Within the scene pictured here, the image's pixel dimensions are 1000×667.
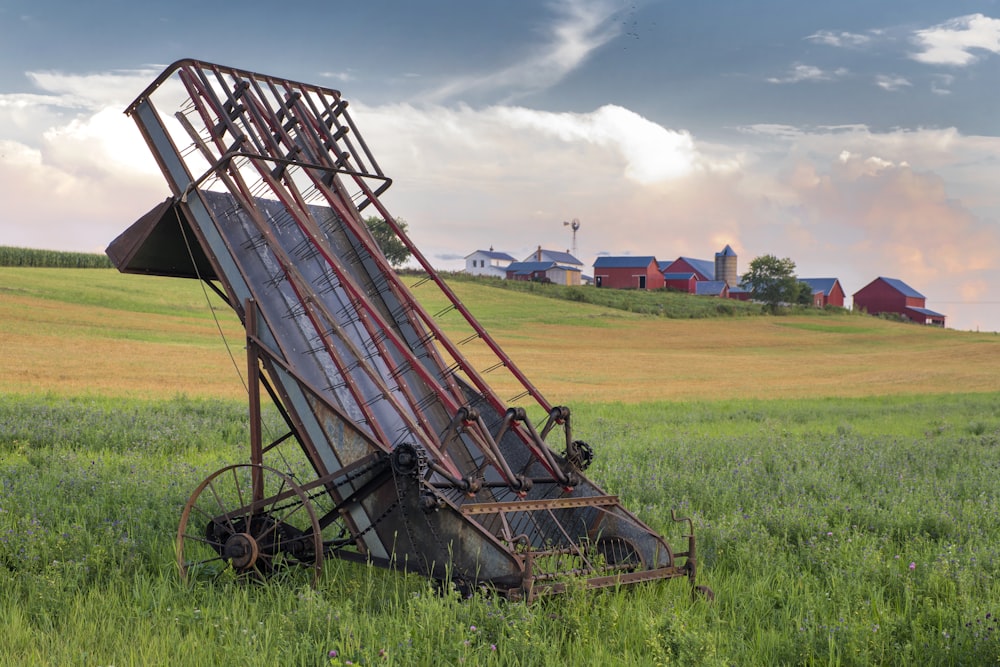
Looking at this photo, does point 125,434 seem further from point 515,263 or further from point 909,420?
point 515,263

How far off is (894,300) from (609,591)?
101 meters

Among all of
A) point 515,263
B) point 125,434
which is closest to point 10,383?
point 125,434

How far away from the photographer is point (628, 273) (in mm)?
99188

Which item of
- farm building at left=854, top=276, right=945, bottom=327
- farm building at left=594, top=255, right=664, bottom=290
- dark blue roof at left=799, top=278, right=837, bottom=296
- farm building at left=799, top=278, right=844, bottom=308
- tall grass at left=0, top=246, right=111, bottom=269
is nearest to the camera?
tall grass at left=0, top=246, right=111, bottom=269

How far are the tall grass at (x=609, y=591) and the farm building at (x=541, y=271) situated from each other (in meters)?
95.4

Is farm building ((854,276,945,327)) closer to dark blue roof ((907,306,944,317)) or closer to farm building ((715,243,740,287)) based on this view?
dark blue roof ((907,306,944,317))

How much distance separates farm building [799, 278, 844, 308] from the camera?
102250 millimetres

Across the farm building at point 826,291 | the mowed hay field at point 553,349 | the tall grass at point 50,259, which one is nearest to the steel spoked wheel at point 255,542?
the mowed hay field at point 553,349

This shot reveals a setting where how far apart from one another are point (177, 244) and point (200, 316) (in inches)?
1717

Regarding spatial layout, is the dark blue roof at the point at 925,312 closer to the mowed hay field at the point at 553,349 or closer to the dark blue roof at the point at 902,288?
the dark blue roof at the point at 902,288

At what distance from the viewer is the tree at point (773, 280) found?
3310 inches

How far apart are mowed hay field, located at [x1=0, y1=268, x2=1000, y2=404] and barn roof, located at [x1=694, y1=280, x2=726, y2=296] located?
28.1m

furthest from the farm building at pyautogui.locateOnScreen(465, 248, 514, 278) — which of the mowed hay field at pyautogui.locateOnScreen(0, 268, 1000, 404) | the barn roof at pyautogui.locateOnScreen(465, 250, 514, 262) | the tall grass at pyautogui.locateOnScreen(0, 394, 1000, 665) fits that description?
the tall grass at pyautogui.locateOnScreen(0, 394, 1000, 665)

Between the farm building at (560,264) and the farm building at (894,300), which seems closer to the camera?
the farm building at (894,300)
